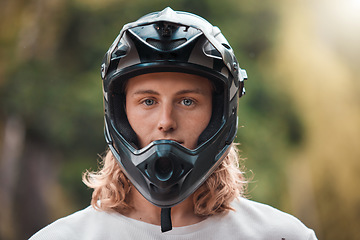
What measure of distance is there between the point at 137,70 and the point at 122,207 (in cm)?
53

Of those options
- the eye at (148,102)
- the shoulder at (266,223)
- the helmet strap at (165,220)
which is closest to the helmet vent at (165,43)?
the eye at (148,102)

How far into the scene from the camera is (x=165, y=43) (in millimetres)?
1747

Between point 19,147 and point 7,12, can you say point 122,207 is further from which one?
point 7,12

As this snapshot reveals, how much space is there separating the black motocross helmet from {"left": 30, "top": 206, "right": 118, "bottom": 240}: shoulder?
0.69 feet

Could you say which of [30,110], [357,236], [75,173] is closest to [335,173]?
[357,236]

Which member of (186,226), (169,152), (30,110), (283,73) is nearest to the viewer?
(169,152)

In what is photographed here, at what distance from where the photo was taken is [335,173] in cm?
571

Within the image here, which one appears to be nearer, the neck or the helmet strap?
the helmet strap

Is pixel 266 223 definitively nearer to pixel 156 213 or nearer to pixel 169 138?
pixel 156 213

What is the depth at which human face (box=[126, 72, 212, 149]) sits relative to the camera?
69.2 inches

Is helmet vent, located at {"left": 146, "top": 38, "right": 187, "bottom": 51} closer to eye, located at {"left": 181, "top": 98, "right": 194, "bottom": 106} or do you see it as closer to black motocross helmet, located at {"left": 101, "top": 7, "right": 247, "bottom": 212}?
black motocross helmet, located at {"left": 101, "top": 7, "right": 247, "bottom": 212}

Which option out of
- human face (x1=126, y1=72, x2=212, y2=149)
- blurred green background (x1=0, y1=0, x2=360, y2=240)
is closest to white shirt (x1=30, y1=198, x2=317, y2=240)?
human face (x1=126, y1=72, x2=212, y2=149)

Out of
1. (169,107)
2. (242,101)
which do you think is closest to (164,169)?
(169,107)

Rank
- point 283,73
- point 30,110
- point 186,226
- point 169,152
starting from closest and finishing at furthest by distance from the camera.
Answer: point 169,152 → point 186,226 → point 30,110 → point 283,73
